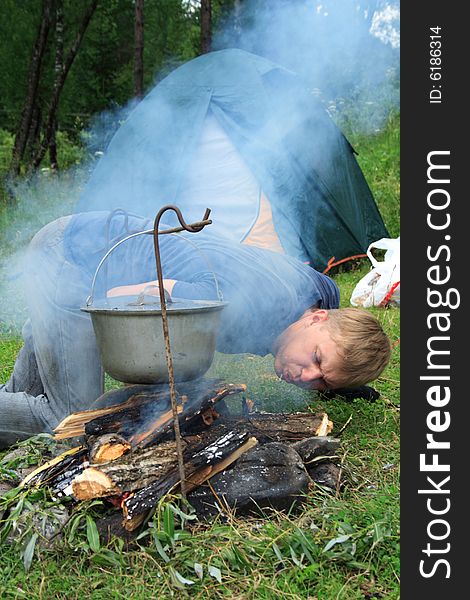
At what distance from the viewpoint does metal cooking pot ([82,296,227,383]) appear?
7.68 feet

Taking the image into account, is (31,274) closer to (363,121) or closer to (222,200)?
(222,200)

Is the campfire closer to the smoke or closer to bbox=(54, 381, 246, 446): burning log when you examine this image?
bbox=(54, 381, 246, 446): burning log

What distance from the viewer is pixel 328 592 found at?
204 centimetres

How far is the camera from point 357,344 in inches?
112

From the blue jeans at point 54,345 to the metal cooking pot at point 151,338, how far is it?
0.51 m

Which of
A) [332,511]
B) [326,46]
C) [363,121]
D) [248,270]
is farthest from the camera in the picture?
[363,121]

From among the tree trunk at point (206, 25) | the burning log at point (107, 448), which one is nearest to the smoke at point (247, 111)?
the tree trunk at point (206, 25)

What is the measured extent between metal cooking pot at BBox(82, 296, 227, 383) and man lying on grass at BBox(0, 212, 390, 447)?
1.11ft

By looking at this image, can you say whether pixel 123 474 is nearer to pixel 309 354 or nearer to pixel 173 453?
pixel 173 453

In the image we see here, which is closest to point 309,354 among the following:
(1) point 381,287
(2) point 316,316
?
(2) point 316,316

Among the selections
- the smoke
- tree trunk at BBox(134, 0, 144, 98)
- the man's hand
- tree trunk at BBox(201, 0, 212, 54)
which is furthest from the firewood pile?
tree trunk at BBox(134, 0, 144, 98)

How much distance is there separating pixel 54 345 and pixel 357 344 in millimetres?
1236

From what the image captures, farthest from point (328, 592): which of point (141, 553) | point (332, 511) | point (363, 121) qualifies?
point (363, 121)

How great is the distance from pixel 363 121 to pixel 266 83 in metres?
4.46
